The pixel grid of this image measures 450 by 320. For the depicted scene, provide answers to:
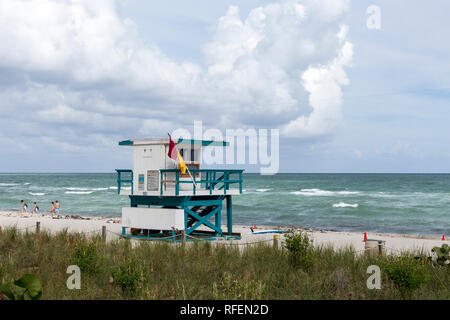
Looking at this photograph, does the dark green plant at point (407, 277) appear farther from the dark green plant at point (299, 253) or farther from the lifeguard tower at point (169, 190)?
the lifeguard tower at point (169, 190)

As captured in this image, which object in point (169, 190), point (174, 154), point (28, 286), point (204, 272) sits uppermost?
point (174, 154)

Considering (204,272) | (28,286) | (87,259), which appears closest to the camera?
(28,286)

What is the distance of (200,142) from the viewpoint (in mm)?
20156

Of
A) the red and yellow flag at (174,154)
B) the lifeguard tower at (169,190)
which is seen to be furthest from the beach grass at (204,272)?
the red and yellow flag at (174,154)

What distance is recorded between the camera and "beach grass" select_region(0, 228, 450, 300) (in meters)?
8.53

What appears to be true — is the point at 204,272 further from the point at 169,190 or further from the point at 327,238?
the point at 327,238

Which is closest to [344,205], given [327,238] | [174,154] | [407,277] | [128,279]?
[327,238]

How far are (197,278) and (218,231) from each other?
36.9 feet

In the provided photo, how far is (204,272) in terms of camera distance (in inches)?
394

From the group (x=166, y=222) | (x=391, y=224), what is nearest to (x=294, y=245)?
(x=166, y=222)

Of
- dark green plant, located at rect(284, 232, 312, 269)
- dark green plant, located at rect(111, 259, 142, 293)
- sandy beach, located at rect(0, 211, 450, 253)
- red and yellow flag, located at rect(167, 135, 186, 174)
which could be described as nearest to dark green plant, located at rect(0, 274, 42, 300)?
dark green plant, located at rect(111, 259, 142, 293)

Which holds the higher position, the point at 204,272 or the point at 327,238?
the point at 204,272

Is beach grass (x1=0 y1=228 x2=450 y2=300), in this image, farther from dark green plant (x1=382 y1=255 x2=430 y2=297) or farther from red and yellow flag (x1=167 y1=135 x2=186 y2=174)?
red and yellow flag (x1=167 y1=135 x2=186 y2=174)
